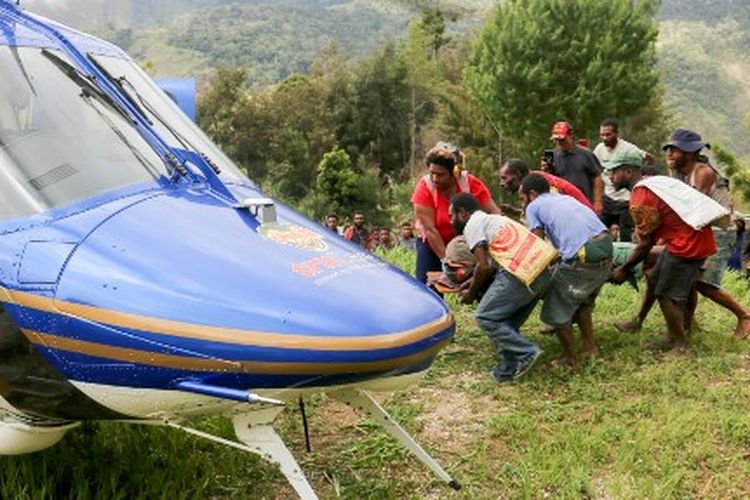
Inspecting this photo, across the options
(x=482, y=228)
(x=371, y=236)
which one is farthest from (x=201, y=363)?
(x=371, y=236)

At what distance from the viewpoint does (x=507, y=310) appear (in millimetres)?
5555

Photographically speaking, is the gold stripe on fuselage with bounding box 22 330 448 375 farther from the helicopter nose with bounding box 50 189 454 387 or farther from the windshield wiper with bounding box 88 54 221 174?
the windshield wiper with bounding box 88 54 221 174

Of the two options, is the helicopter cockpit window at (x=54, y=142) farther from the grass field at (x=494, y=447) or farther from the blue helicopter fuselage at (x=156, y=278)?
the grass field at (x=494, y=447)

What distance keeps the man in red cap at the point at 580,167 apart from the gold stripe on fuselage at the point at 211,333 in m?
5.13

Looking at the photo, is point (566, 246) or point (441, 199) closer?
point (566, 246)

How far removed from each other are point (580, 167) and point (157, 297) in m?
5.54

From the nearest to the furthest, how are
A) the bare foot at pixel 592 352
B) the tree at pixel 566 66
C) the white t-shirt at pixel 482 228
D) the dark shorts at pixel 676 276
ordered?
1. the white t-shirt at pixel 482 228
2. the dark shorts at pixel 676 276
3. the bare foot at pixel 592 352
4. the tree at pixel 566 66

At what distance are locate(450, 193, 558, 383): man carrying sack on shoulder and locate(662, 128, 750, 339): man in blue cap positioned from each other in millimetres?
1511

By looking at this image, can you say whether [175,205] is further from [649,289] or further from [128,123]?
[649,289]

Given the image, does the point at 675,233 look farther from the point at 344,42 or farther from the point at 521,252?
the point at 344,42

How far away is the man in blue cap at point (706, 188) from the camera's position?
6.22m

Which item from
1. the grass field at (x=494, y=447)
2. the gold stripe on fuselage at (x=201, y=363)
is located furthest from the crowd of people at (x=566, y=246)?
the gold stripe on fuselage at (x=201, y=363)

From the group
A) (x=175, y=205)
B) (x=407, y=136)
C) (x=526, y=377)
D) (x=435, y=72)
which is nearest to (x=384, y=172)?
(x=407, y=136)

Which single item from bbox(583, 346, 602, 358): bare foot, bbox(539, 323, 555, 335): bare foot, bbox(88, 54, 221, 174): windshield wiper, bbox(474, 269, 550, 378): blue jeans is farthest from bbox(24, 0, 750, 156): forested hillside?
bbox(88, 54, 221, 174): windshield wiper
